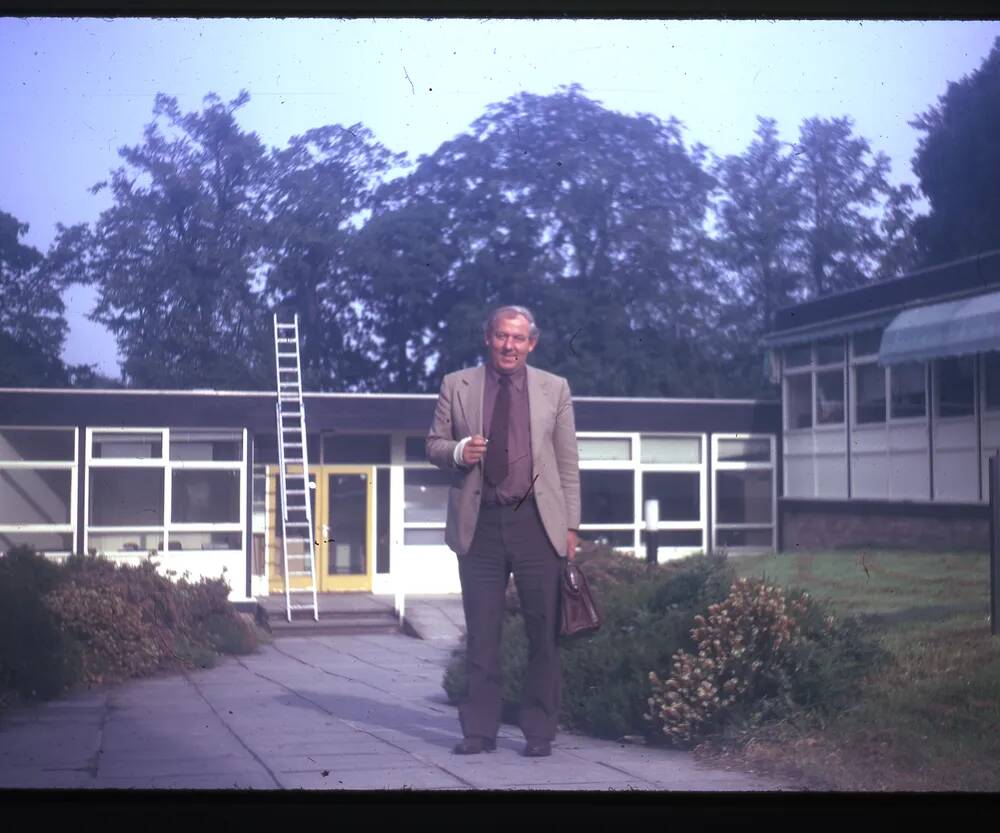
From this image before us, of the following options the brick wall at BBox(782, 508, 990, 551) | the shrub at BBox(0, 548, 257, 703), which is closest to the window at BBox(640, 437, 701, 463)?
the brick wall at BBox(782, 508, 990, 551)

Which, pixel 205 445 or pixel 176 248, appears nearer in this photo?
pixel 176 248

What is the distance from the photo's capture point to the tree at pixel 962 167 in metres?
8.01

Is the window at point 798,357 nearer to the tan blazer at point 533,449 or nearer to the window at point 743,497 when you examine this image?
the window at point 743,497

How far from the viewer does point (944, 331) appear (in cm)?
1252

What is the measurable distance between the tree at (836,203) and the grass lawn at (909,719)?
2.54 meters

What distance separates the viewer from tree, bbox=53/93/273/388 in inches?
295

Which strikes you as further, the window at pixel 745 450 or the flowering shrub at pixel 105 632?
the window at pixel 745 450

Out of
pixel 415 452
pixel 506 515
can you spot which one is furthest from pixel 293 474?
pixel 415 452

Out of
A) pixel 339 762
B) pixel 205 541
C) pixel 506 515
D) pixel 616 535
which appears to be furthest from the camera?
pixel 616 535

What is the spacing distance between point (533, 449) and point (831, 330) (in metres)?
7.45

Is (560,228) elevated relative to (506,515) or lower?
elevated

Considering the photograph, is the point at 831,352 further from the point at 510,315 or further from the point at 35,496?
the point at 510,315

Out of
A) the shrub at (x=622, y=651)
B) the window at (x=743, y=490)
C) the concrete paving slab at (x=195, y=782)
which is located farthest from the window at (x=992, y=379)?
the concrete paving slab at (x=195, y=782)

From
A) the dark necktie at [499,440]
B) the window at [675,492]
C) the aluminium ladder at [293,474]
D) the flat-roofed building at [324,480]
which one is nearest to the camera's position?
the dark necktie at [499,440]
